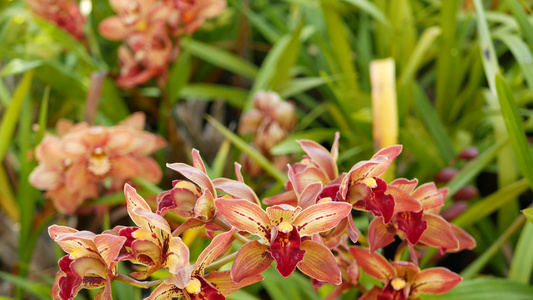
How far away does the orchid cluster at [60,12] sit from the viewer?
114 cm

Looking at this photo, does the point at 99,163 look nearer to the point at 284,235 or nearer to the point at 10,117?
the point at 10,117

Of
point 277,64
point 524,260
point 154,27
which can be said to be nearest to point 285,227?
point 524,260

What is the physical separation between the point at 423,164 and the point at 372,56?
1.65 ft

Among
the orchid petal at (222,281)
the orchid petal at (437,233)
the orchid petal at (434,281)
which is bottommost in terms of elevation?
the orchid petal at (434,281)

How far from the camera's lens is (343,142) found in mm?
1266

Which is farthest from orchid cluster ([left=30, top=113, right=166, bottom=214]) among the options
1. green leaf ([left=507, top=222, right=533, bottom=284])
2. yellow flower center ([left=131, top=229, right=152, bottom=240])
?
green leaf ([left=507, top=222, right=533, bottom=284])

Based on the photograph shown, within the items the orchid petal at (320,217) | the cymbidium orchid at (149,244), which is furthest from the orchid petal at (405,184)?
the cymbidium orchid at (149,244)

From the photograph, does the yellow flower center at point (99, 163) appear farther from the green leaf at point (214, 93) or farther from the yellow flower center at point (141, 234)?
the yellow flower center at point (141, 234)

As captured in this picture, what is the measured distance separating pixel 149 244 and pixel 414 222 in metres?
0.24

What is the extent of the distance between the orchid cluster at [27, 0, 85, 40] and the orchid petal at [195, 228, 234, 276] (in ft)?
2.91

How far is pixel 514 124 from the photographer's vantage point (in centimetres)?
69

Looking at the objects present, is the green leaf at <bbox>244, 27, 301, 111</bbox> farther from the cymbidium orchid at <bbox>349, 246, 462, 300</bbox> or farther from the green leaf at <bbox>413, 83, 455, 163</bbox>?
the cymbidium orchid at <bbox>349, 246, 462, 300</bbox>

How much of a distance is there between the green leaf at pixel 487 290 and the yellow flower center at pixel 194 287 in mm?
353

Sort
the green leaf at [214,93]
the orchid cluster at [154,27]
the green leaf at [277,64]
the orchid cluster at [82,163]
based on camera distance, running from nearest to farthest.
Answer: the orchid cluster at [82,163] → the orchid cluster at [154,27] → the green leaf at [277,64] → the green leaf at [214,93]
